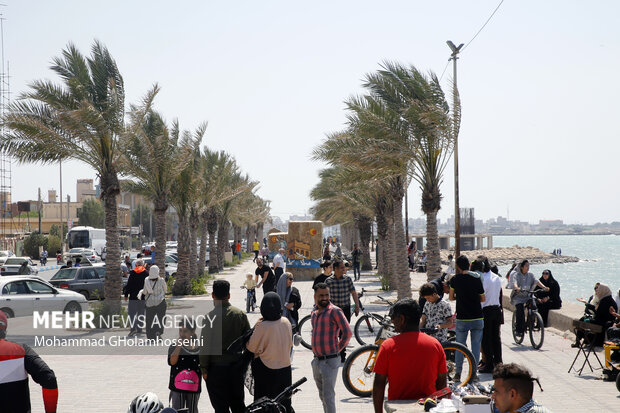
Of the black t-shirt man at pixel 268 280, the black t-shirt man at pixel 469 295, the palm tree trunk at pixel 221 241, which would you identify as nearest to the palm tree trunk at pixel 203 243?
the palm tree trunk at pixel 221 241

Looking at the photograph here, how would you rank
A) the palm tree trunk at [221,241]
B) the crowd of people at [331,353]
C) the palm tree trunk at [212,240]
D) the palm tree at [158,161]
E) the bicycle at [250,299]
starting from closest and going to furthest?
the crowd of people at [331,353]
the bicycle at [250,299]
the palm tree at [158,161]
the palm tree trunk at [212,240]
the palm tree trunk at [221,241]

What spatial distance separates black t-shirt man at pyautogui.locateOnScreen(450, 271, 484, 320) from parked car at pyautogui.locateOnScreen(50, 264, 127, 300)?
1678 cm

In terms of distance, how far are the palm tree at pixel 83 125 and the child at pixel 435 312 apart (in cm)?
1187

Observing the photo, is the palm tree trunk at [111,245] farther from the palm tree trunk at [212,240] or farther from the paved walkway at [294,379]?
the palm tree trunk at [212,240]

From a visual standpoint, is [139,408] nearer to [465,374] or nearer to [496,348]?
[465,374]

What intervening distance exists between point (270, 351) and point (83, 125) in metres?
13.3

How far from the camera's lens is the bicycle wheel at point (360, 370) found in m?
9.30

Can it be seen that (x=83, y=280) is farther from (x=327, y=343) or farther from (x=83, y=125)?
(x=327, y=343)

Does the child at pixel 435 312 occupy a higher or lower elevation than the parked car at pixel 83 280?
higher

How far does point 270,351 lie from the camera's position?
6.65m

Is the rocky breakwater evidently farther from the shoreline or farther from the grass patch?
the grass patch

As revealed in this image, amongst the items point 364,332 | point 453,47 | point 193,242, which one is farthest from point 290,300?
point 193,242

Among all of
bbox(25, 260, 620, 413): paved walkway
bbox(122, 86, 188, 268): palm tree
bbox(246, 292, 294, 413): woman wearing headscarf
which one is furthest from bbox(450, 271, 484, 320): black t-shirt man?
bbox(122, 86, 188, 268): palm tree

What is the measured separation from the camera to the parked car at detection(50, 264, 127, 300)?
2399 centimetres
